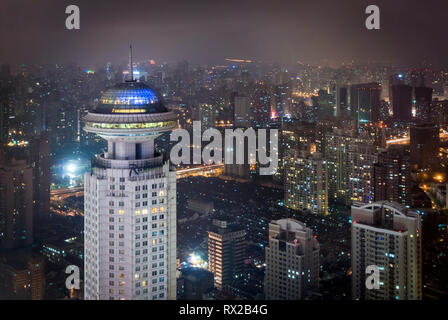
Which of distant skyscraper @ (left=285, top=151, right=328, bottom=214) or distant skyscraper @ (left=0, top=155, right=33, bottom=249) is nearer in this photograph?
distant skyscraper @ (left=0, top=155, right=33, bottom=249)

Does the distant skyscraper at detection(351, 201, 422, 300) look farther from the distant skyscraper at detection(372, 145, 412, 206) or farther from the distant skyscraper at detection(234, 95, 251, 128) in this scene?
the distant skyscraper at detection(234, 95, 251, 128)

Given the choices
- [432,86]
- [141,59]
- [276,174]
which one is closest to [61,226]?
[141,59]

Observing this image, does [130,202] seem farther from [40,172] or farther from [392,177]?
[392,177]

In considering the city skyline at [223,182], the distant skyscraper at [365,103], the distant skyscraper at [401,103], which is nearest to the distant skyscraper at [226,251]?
the city skyline at [223,182]

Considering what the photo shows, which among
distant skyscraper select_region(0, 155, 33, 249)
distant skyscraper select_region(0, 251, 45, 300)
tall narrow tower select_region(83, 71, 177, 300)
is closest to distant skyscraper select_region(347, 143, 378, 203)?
distant skyscraper select_region(0, 155, 33, 249)

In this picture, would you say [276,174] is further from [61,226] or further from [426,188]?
[61,226]

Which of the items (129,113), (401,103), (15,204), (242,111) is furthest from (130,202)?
(401,103)

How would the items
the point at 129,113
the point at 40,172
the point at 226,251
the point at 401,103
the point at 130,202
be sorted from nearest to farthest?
the point at 130,202, the point at 129,113, the point at 226,251, the point at 40,172, the point at 401,103
